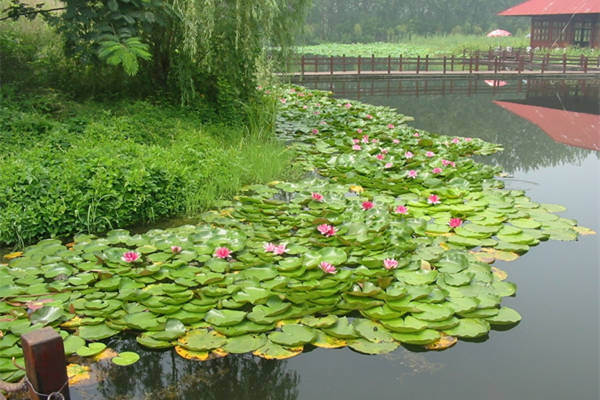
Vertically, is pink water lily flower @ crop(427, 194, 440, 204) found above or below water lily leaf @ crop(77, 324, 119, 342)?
above

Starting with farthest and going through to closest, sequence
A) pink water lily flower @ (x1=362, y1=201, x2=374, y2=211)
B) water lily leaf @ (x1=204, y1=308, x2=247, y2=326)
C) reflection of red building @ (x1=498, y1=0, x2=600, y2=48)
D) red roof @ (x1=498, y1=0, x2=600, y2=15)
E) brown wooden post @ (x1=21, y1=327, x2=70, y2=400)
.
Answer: reflection of red building @ (x1=498, y1=0, x2=600, y2=48)
red roof @ (x1=498, y1=0, x2=600, y2=15)
pink water lily flower @ (x1=362, y1=201, x2=374, y2=211)
water lily leaf @ (x1=204, y1=308, x2=247, y2=326)
brown wooden post @ (x1=21, y1=327, x2=70, y2=400)

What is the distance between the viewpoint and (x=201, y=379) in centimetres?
237

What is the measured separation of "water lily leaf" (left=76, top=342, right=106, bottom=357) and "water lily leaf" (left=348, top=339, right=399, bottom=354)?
1.13m

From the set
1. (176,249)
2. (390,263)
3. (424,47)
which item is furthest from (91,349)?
(424,47)

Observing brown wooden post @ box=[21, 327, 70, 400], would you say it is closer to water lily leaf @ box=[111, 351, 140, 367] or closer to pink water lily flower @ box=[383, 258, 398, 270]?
water lily leaf @ box=[111, 351, 140, 367]

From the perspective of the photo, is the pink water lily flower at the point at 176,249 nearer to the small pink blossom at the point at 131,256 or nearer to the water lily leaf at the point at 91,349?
the small pink blossom at the point at 131,256

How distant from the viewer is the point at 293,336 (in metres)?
2.55

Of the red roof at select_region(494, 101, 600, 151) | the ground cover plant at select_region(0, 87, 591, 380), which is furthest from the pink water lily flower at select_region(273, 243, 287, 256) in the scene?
the red roof at select_region(494, 101, 600, 151)

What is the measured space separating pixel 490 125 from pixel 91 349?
7.86 meters

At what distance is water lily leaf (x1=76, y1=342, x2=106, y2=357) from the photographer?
7.89 feet

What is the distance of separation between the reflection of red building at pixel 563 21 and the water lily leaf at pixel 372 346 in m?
22.5

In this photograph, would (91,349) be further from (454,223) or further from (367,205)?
(454,223)

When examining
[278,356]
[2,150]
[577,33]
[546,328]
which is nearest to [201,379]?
[278,356]

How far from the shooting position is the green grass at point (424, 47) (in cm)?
2637
